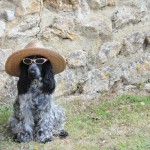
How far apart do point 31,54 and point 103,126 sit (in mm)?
1391

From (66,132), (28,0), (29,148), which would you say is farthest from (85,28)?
(29,148)

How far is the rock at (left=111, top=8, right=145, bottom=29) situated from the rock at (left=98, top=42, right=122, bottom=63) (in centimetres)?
28

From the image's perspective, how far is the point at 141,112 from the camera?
6145mm

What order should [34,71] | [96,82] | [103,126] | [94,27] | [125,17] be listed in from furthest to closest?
[125,17] → [96,82] → [94,27] → [103,126] → [34,71]

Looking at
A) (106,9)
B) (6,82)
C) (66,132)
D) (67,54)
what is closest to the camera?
(66,132)

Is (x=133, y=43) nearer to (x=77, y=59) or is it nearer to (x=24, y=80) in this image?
(x=77, y=59)

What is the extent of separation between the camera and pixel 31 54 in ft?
15.9

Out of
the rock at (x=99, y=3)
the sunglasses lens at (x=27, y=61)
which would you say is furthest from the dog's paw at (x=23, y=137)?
the rock at (x=99, y=3)

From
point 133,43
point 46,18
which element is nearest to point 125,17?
point 133,43

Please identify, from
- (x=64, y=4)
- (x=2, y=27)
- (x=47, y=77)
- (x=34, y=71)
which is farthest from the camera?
(x=64, y=4)

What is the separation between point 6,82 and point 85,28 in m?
1.40

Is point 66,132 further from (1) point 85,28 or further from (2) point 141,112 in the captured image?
(1) point 85,28

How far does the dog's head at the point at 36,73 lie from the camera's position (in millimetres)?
4809

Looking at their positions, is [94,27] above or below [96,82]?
above
